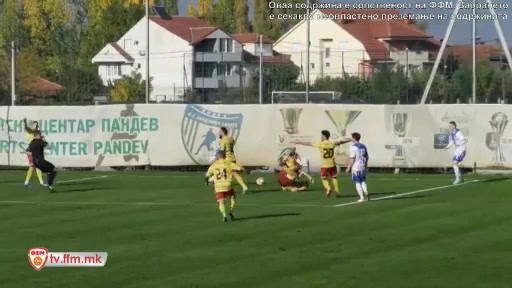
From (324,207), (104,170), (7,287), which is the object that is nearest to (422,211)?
(324,207)

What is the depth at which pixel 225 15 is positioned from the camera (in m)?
118

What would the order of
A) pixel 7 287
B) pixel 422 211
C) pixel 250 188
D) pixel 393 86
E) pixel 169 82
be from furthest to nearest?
1. pixel 169 82
2. pixel 393 86
3. pixel 250 188
4. pixel 422 211
5. pixel 7 287

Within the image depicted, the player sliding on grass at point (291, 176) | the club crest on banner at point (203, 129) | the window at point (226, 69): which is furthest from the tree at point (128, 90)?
the player sliding on grass at point (291, 176)

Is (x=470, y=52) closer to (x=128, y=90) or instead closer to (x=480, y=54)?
(x=480, y=54)

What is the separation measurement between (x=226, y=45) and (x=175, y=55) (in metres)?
4.44

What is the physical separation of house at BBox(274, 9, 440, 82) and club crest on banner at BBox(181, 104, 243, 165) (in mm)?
28273

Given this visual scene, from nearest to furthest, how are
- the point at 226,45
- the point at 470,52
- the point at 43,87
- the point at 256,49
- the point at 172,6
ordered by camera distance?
the point at 470,52 → the point at 43,87 → the point at 226,45 → the point at 256,49 → the point at 172,6

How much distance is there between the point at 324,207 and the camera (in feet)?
84.7

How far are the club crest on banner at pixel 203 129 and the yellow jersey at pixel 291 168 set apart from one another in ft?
33.4

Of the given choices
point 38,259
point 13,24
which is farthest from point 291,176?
point 13,24

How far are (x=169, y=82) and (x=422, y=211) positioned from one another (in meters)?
62.0

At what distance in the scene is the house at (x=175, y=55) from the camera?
88.1 meters

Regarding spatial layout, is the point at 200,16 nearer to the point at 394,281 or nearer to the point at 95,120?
the point at 95,120

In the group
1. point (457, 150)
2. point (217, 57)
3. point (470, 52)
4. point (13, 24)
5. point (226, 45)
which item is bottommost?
point (457, 150)
